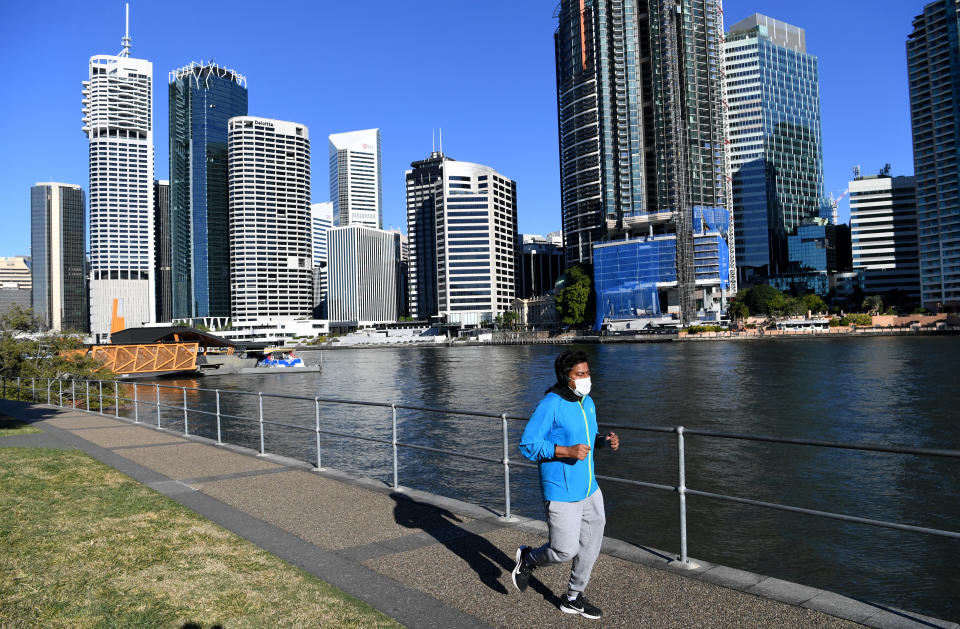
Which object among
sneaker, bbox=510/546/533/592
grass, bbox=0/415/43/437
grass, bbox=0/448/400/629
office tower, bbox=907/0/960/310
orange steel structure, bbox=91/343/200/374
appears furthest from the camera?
office tower, bbox=907/0/960/310

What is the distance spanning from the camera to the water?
1189cm

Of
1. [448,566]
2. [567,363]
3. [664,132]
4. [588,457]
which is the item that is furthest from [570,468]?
[664,132]

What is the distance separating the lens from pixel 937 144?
166875 mm

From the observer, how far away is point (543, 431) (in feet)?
17.0

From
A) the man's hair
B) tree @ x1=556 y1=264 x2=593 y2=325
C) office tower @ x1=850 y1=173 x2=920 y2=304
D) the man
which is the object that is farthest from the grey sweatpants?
office tower @ x1=850 y1=173 x2=920 y2=304

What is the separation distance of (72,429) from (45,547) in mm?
11739

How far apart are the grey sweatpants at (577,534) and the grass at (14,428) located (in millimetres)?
15521

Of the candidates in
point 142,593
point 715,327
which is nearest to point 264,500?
point 142,593

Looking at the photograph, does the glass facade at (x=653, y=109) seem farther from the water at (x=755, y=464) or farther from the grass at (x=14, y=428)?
the grass at (x=14, y=428)

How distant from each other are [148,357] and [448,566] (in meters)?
71.9

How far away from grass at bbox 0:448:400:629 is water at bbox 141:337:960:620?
26.1 ft

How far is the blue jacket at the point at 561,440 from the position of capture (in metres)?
5.17

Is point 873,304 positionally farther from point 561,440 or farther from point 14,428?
point 561,440

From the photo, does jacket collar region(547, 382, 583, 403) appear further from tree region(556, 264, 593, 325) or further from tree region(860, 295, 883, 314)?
tree region(860, 295, 883, 314)
